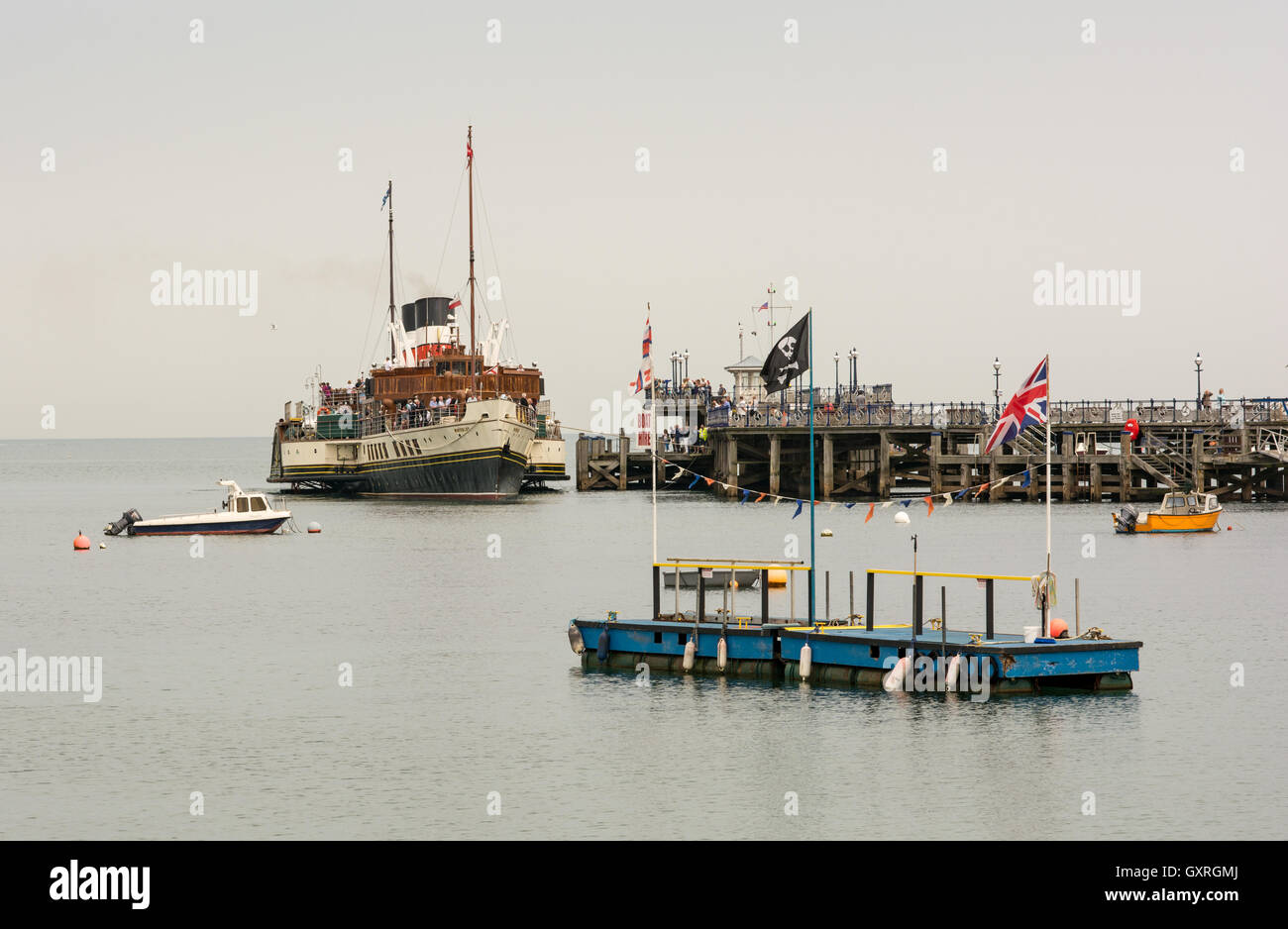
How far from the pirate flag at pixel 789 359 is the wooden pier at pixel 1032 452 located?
68226 millimetres

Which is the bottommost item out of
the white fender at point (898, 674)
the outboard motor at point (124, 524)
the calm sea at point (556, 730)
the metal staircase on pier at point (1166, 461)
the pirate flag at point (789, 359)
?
the calm sea at point (556, 730)

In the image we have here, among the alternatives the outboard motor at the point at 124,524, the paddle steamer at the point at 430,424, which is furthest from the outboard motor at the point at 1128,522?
the outboard motor at the point at 124,524

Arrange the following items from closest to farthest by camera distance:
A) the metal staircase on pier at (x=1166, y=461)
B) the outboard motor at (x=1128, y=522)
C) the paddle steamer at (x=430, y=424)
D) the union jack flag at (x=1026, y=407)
A: 1. the union jack flag at (x=1026, y=407)
2. the outboard motor at (x=1128, y=522)
3. the metal staircase on pier at (x=1166, y=461)
4. the paddle steamer at (x=430, y=424)

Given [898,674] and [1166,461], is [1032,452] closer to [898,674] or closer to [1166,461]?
[1166,461]

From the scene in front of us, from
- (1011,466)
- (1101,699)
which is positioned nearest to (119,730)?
(1101,699)

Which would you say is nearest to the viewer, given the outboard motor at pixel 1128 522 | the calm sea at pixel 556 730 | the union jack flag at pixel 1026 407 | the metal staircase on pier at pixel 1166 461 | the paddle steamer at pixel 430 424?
the calm sea at pixel 556 730

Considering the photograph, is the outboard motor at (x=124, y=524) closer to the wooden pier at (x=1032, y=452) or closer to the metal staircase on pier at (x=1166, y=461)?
the wooden pier at (x=1032, y=452)

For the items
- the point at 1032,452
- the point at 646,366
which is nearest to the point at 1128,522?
A: the point at 1032,452

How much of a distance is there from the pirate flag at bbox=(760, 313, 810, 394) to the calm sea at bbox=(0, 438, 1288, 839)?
7.45 metres

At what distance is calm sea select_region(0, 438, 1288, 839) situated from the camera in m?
26.6

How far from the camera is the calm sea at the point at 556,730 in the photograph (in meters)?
26.6

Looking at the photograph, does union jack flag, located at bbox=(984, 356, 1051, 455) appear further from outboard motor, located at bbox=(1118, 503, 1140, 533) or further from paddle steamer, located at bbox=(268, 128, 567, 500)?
paddle steamer, located at bbox=(268, 128, 567, 500)

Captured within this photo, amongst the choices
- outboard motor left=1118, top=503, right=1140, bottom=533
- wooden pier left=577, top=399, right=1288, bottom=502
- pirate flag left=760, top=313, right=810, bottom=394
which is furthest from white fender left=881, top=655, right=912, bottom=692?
wooden pier left=577, top=399, right=1288, bottom=502

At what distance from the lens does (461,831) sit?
25844mm
